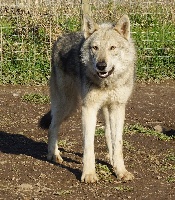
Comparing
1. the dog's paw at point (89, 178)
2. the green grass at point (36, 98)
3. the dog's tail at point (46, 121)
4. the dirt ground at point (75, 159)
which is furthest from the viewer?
the green grass at point (36, 98)

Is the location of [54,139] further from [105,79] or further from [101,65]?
[101,65]

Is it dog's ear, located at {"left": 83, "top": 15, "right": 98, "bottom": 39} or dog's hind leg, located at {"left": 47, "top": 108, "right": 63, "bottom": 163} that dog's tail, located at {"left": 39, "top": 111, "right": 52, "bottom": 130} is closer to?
dog's hind leg, located at {"left": 47, "top": 108, "right": 63, "bottom": 163}

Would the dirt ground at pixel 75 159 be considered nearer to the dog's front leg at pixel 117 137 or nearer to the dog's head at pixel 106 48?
the dog's front leg at pixel 117 137

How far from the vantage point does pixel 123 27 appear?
685 cm

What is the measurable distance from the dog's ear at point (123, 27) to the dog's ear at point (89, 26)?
0.25m

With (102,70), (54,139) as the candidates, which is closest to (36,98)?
(54,139)

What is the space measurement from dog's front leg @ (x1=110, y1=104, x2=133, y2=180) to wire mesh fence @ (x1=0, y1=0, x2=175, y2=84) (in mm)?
5895

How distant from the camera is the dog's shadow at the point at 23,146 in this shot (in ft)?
25.9

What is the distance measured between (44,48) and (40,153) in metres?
5.75

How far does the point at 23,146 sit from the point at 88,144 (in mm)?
1911

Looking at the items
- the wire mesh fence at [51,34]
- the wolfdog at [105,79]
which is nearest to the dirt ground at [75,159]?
the wolfdog at [105,79]

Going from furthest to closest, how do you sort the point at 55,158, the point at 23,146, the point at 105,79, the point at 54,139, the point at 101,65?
the point at 23,146 → the point at 54,139 → the point at 55,158 → the point at 105,79 → the point at 101,65

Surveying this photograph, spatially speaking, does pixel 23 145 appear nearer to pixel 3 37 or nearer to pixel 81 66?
pixel 81 66

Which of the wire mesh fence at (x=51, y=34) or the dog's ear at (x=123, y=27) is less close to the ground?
the dog's ear at (x=123, y=27)
